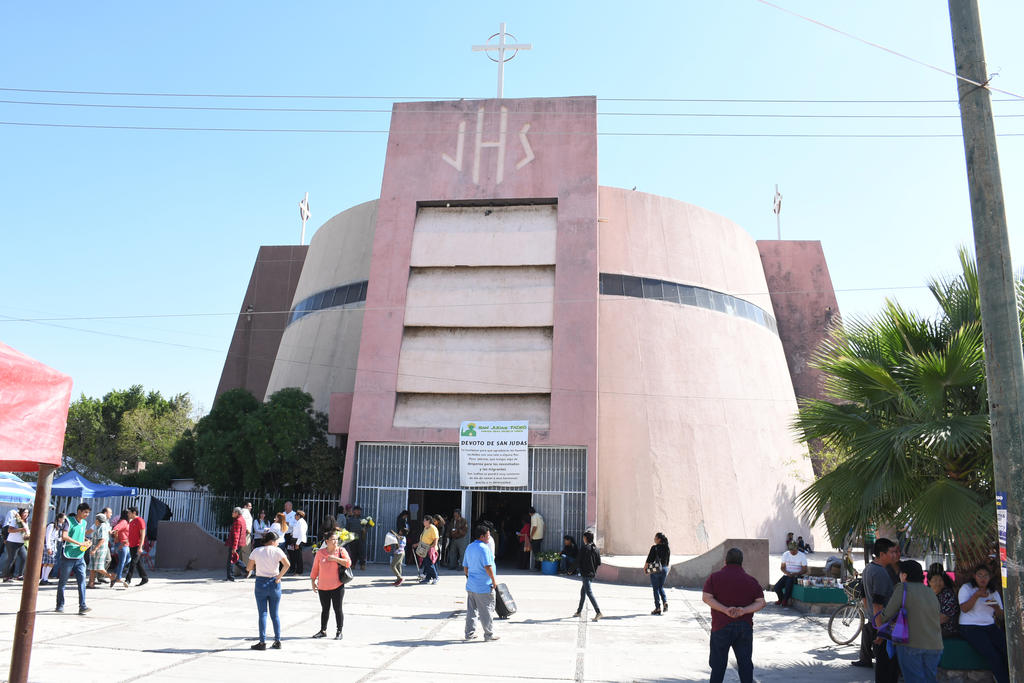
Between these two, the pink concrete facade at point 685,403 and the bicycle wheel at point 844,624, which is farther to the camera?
the pink concrete facade at point 685,403

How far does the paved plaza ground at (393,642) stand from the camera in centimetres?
853

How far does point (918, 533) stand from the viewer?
8.16 m

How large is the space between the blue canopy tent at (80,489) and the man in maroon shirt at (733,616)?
16841 millimetres

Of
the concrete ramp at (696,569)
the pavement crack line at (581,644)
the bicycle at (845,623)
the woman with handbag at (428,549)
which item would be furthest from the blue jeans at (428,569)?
the bicycle at (845,623)

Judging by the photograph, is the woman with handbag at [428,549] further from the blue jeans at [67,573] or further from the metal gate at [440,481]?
the blue jeans at [67,573]

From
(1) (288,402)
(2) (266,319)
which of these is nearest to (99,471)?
(2) (266,319)

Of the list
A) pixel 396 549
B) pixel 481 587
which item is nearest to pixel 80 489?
pixel 396 549

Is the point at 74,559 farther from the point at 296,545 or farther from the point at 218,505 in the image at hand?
the point at 218,505

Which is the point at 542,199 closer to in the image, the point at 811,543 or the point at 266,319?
the point at 811,543

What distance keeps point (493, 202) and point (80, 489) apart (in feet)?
44.2

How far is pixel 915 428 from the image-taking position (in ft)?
27.9

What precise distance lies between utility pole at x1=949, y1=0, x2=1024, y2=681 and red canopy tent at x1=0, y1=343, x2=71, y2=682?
7.41m

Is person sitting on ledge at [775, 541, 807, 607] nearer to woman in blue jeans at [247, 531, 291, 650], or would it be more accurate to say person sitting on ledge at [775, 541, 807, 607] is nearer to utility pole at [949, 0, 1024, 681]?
utility pole at [949, 0, 1024, 681]

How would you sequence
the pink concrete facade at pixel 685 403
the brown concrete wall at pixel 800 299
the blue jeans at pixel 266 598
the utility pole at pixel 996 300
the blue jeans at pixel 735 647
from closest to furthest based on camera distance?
the utility pole at pixel 996 300 < the blue jeans at pixel 735 647 < the blue jeans at pixel 266 598 < the pink concrete facade at pixel 685 403 < the brown concrete wall at pixel 800 299
